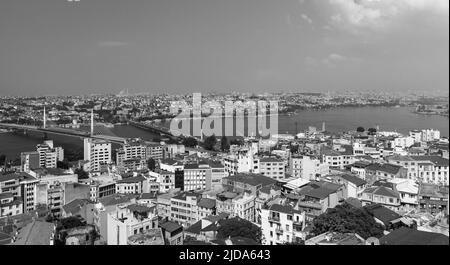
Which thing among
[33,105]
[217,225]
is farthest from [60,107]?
[217,225]

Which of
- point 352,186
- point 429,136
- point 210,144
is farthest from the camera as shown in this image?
point 210,144

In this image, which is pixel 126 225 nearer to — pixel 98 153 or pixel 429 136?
pixel 98 153

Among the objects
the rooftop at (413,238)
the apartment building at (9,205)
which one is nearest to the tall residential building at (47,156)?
the apartment building at (9,205)

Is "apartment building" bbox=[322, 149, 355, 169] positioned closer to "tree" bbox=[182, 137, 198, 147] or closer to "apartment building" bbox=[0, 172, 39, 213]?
"apartment building" bbox=[0, 172, 39, 213]

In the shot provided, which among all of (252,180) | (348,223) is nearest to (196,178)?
(252,180)

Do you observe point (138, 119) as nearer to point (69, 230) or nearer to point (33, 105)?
point (33, 105)
